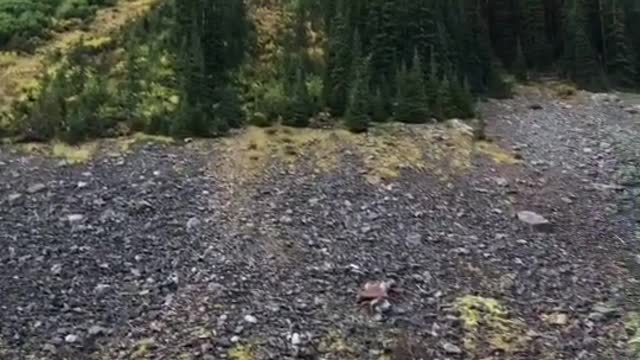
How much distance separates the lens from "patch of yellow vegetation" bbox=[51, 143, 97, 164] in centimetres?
1947

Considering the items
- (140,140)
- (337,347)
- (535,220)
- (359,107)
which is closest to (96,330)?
(337,347)

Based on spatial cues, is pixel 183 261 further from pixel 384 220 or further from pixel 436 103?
pixel 436 103

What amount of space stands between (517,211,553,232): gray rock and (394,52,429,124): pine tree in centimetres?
580

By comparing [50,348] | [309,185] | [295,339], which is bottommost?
[295,339]

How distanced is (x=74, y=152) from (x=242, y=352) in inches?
337

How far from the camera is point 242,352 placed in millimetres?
12938

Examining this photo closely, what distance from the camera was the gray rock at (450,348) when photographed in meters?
13.2

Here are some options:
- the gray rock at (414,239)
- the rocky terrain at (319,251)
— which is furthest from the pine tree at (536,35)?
the gray rock at (414,239)

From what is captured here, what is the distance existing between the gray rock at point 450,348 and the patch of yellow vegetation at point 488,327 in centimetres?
14

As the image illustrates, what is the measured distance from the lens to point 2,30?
85.3 feet

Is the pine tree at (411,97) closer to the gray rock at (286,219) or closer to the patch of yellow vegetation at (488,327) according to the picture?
the gray rock at (286,219)

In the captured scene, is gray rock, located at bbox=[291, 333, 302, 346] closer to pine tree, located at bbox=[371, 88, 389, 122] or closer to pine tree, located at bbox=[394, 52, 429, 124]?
A: pine tree, located at bbox=[371, 88, 389, 122]

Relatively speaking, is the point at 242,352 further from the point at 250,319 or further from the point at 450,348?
the point at 450,348

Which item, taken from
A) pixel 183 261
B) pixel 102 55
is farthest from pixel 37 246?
pixel 102 55
